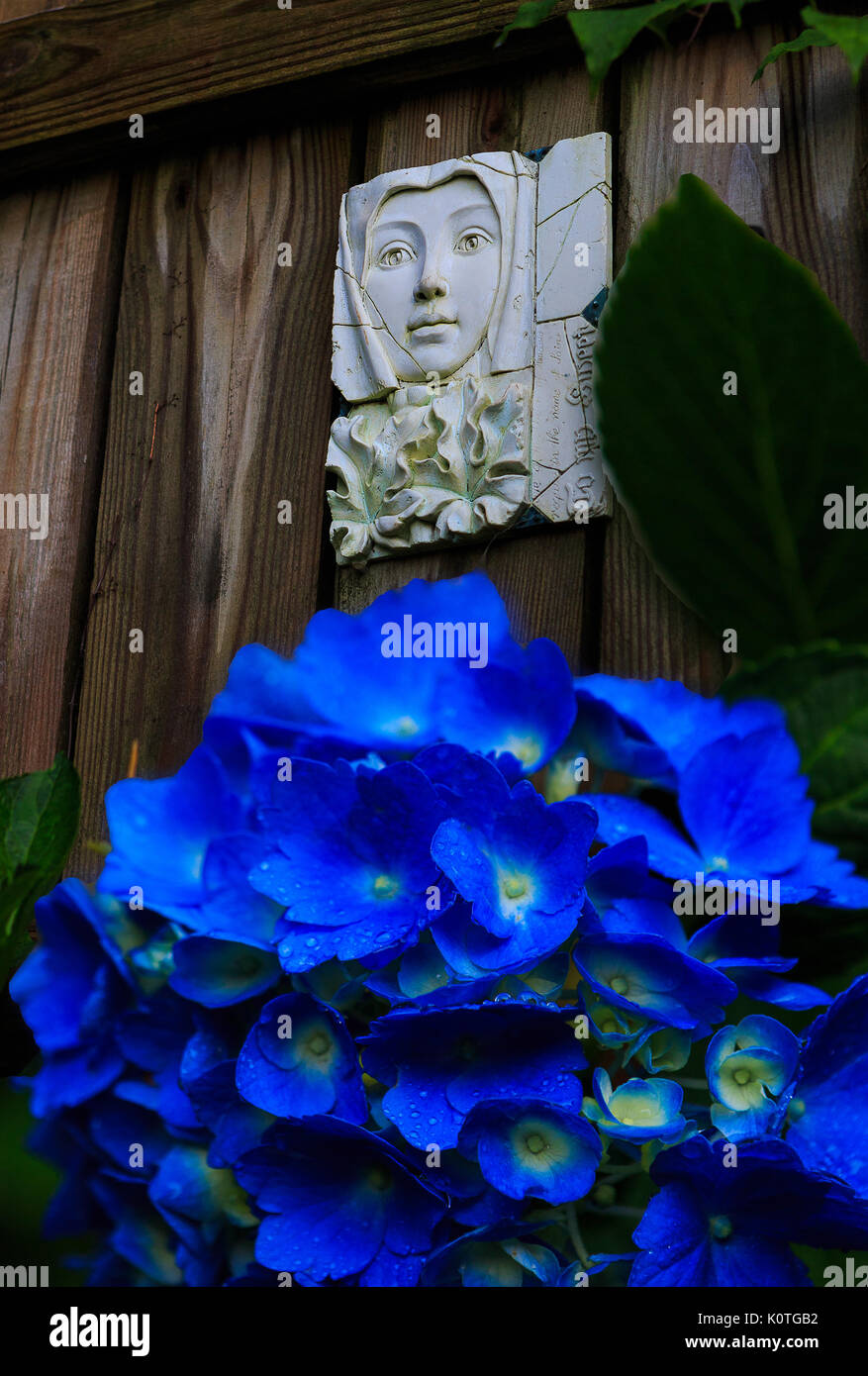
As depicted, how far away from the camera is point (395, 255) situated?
918 mm

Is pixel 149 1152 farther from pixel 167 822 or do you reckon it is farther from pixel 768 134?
pixel 768 134

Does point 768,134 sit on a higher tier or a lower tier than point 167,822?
higher

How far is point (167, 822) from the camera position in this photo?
2.07ft

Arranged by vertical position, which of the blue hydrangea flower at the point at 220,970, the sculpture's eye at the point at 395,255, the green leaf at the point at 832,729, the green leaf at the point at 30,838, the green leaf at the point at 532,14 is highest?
the green leaf at the point at 532,14

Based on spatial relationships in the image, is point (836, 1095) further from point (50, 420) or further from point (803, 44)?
point (50, 420)

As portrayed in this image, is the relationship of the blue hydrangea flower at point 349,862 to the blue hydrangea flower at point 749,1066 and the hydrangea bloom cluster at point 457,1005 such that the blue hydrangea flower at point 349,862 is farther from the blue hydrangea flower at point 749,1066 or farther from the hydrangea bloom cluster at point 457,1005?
the blue hydrangea flower at point 749,1066

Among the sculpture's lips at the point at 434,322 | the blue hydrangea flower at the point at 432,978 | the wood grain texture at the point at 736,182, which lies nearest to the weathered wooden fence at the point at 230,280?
the wood grain texture at the point at 736,182

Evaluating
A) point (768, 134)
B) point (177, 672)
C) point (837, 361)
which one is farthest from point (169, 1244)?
point (768, 134)

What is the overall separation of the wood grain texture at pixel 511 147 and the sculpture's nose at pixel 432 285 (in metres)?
0.12

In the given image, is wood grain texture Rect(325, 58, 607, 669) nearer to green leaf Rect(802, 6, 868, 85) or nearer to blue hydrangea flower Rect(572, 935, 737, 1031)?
green leaf Rect(802, 6, 868, 85)

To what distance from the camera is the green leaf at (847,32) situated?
2.33ft

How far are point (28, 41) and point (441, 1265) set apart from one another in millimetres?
1015

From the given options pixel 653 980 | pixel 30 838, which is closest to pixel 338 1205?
pixel 653 980
